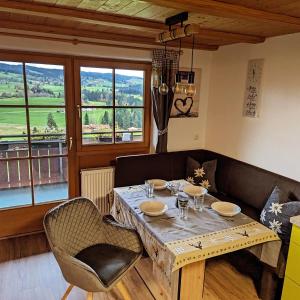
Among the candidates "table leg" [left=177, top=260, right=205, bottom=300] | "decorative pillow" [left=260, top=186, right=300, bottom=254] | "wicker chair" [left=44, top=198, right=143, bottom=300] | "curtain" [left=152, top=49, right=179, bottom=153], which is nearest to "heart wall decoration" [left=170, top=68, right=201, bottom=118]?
"curtain" [left=152, top=49, right=179, bottom=153]

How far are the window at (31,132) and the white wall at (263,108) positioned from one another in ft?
6.57

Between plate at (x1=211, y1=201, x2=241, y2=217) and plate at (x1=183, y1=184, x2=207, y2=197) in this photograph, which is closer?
plate at (x1=211, y1=201, x2=241, y2=217)

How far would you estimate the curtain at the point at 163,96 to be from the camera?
3305mm

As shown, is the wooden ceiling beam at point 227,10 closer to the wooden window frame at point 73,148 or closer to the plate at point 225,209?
the plate at point 225,209

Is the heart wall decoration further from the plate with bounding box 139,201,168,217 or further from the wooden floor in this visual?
the wooden floor

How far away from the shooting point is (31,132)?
3.04 metres

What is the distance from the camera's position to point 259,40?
2.94m

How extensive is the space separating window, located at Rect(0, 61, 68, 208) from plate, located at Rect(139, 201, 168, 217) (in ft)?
4.70

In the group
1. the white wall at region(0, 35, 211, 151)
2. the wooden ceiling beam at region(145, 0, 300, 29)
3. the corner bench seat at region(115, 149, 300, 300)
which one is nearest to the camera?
the wooden ceiling beam at region(145, 0, 300, 29)

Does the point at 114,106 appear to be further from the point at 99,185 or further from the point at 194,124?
the point at 194,124

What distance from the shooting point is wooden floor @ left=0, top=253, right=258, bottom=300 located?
2238 millimetres

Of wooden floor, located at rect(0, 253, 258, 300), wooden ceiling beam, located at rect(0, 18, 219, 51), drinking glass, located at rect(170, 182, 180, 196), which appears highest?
wooden ceiling beam, located at rect(0, 18, 219, 51)

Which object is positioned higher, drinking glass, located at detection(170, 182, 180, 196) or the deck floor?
drinking glass, located at detection(170, 182, 180, 196)

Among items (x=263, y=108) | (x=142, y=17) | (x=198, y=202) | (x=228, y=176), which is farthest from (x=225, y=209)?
(x=142, y=17)
